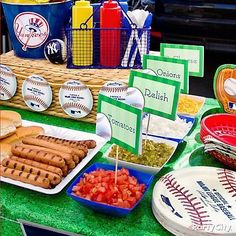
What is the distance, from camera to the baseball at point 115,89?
1520mm

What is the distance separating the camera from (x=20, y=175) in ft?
3.89

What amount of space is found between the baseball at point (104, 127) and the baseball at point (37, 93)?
1.61 ft

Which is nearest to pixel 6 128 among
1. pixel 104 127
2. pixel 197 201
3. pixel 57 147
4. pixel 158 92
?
pixel 57 147

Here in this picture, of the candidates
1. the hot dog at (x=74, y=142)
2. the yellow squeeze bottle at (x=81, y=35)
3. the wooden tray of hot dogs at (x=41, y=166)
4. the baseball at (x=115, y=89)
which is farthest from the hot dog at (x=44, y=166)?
the yellow squeeze bottle at (x=81, y=35)

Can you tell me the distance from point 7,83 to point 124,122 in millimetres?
725

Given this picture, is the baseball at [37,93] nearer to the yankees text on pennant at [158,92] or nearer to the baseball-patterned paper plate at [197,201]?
the yankees text on pennant at [158,92]

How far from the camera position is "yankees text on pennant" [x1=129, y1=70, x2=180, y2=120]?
1.27m

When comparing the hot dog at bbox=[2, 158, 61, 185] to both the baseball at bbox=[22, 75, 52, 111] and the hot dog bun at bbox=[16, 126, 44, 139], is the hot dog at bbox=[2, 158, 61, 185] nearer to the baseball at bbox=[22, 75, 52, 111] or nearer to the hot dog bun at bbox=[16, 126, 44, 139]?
the hot dog bun at bbox=[16, 126, 44, 139]

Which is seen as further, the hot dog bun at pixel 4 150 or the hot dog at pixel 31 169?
the hot dog bun at pixel 4 150

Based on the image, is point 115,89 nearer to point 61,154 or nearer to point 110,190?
point 61,154

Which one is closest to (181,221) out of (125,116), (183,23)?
(125,116)

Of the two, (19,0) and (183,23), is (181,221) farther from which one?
(183,23)

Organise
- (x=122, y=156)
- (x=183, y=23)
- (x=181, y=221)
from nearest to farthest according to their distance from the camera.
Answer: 1. (x=181, y=221)
2. (x=122, y=156)
3. (x=183, y=23)

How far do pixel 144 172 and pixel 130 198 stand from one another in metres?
0.15
